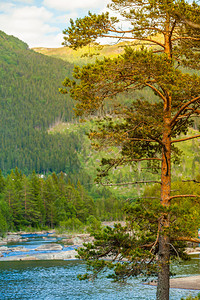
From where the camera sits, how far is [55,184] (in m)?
122

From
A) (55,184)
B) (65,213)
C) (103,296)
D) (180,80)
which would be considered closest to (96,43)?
(180,80)

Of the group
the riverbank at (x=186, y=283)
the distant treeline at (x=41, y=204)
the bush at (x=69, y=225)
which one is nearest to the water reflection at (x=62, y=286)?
the riverbank at (x=186, y=283)

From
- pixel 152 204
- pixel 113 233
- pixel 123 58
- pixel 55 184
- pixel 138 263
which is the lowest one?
pixel 55 184

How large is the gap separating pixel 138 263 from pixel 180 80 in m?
7.51

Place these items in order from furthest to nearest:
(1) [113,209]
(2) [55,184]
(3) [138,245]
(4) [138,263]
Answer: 1. (1) [113,209]
2. (2) [55,184]
3. (3) [138,245]
4. (4) [138,263]

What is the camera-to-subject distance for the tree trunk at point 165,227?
48.7 ft

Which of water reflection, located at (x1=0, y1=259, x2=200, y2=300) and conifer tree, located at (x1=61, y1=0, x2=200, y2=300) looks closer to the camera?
conifer tree, located at (x1=61, y1=0, x2=200, y2=300)

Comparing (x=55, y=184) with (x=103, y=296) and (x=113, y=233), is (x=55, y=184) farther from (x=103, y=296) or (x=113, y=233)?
(x=113, y=233)

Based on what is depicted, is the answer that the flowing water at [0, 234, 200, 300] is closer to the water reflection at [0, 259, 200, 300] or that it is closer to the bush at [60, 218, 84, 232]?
the water reflection at [0, 259, 200, 300]

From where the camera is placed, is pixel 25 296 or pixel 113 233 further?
pixel 25 296

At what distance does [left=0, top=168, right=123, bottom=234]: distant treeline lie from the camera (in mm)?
101225

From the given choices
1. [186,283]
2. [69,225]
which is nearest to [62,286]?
[186,283]

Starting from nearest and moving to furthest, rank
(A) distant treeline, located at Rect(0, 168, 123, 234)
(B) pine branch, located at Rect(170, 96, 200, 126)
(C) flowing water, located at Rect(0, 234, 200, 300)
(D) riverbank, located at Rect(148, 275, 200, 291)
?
1. (B) pine branch, located at Rect(170, 96, 200, 126)
2. (C) flowing water, located at Rect(0, 234, 200, 300)
3. (D) riverbank, located at Rect(148, 275, 200, 291)
4. (A) distant treeline, located at Rect(0, 168, 123, 234)

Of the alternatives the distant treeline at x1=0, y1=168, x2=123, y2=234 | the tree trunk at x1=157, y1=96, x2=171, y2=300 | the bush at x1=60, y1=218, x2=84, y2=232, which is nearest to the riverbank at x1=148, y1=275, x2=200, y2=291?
the tree trunk at x1=157, y1=96, x2=171, y2=300
